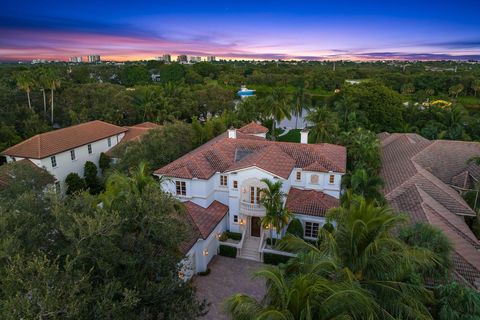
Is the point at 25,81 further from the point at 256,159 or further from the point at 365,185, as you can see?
the point at 365,185

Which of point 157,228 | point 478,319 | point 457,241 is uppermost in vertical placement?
point 157,228

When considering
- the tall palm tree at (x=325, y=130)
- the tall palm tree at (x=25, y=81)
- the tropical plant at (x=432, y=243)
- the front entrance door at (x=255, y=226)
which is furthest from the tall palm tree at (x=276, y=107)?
the tropical plant at (x=432, y=243)

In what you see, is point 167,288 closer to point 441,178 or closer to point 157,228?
point 157,228

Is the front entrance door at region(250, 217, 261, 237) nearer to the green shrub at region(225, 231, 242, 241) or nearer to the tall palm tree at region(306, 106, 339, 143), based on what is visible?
the green shrub at region(225, 231, 242, 241)

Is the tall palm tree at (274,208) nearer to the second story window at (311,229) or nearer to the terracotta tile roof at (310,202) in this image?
the terracotta tile roof at (310,202)

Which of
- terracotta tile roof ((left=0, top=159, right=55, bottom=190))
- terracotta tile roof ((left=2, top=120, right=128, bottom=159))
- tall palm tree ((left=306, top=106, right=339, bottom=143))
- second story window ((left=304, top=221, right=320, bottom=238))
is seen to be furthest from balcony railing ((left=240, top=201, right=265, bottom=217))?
terracotta tile roof ((left=2, top=120, right=128, bottom=159))

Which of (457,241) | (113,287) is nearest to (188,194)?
(113,287)
